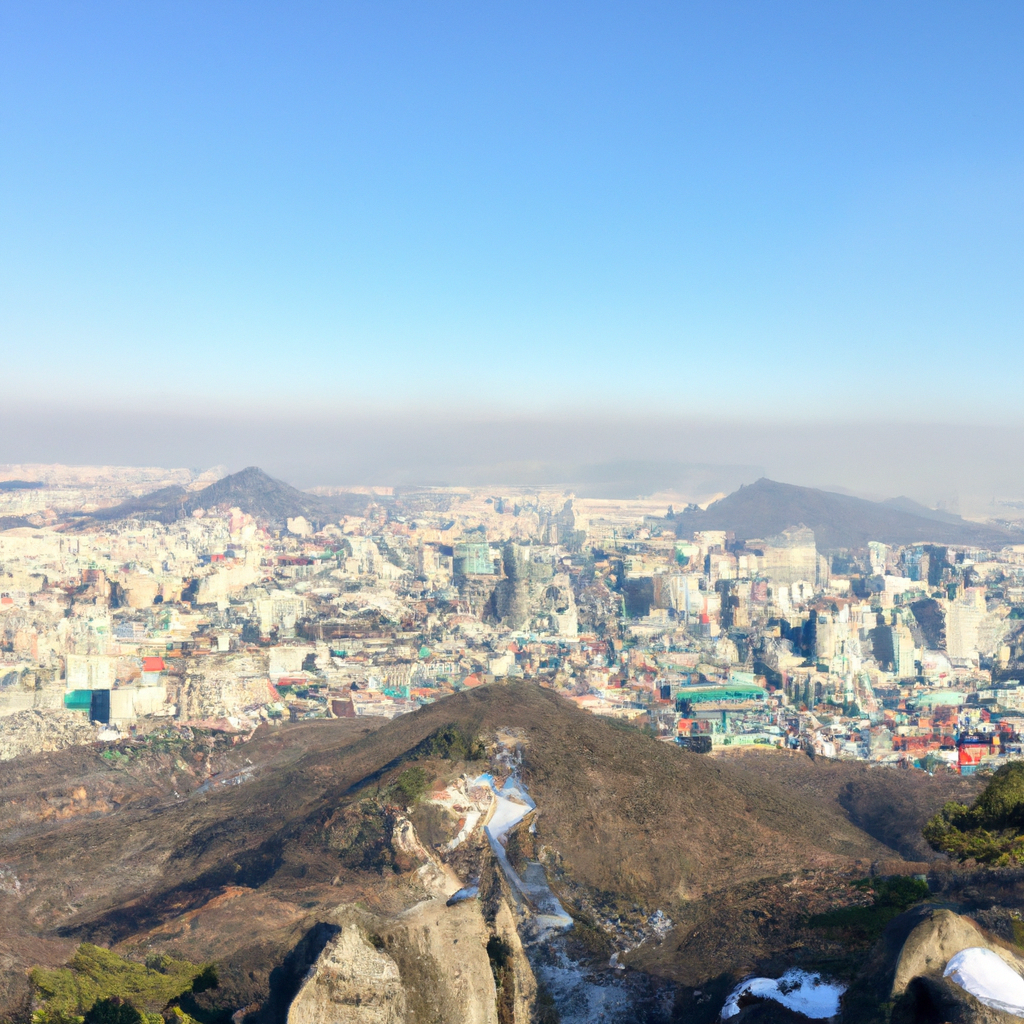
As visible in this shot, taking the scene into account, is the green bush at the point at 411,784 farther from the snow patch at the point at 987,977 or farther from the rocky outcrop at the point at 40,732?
the rocky outcrop at the point at 40,732

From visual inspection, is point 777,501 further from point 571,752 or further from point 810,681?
point 571,752

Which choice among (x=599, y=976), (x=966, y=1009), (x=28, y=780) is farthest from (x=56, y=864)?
(x=966, y=1009)

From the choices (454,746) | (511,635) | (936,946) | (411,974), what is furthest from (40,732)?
(936,946)

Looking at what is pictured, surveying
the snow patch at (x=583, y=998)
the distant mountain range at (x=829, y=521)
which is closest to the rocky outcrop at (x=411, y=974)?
the snow patch at (x=583, y=998)

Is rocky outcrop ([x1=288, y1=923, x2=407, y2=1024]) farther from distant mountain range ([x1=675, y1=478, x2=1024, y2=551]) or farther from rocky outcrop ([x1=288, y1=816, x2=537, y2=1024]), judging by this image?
distant mountain range ([x1=675, y1=478, x2=1024, y2=551])

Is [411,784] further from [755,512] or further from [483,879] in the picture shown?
[755,512]

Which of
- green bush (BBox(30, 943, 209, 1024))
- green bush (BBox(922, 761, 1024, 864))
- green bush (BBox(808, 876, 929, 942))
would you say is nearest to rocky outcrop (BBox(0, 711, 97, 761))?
green bush (BBox(30, 943, 209, 1024))
